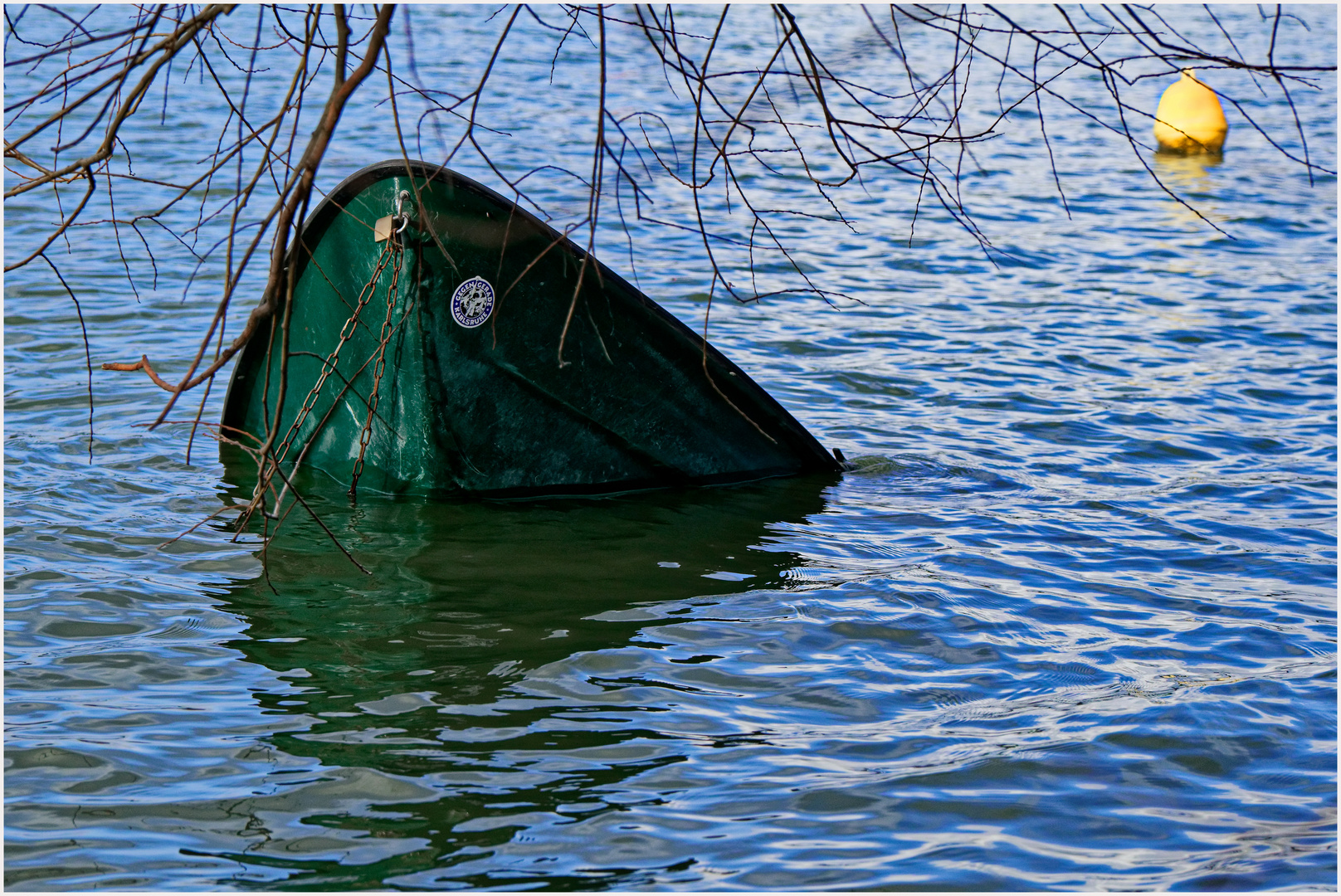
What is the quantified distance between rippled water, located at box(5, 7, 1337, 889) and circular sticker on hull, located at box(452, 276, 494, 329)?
839mm

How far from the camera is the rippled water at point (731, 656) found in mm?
3240

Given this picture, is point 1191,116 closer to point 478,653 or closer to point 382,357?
point 382,357

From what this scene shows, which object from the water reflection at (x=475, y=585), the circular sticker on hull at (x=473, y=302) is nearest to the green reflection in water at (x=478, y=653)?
the water reflection at (x=475, y=585)

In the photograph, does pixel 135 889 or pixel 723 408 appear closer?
pixel 135 889

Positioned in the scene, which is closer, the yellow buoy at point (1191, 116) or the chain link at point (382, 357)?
the chain link at point (382, 357)

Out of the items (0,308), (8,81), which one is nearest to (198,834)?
(0,308)

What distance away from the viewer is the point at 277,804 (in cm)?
329

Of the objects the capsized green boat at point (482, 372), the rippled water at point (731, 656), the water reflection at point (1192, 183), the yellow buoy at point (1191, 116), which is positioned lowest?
the rippled water at point (731, 656)

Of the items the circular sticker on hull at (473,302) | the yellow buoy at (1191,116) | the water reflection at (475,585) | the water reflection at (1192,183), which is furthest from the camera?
the yellow buoy at (1191,116)

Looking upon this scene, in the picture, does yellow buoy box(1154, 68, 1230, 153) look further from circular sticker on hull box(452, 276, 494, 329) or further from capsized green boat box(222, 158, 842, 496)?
circular sticker on hull box(452, 276, 494, 329)

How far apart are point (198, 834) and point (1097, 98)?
15980mm

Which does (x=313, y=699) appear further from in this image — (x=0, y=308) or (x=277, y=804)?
(x=0, y=308)

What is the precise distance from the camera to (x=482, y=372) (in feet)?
17.7

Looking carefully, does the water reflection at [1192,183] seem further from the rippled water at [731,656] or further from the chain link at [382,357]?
the chain link at [382,357]
